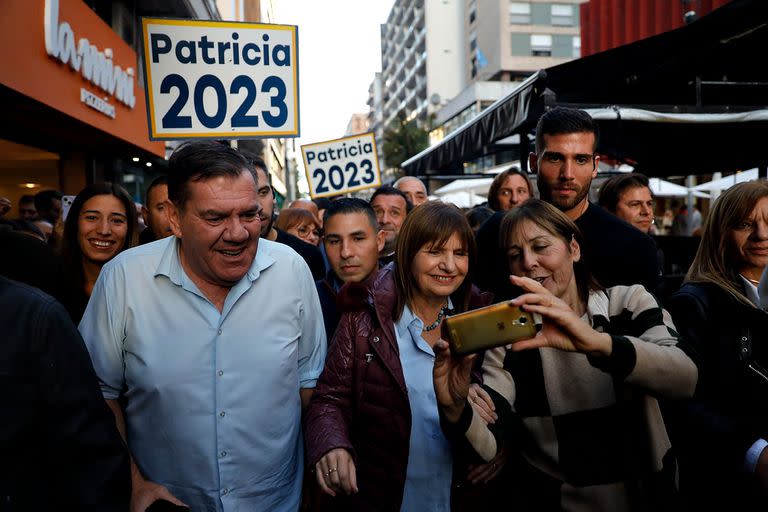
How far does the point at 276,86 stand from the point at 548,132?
2.45m

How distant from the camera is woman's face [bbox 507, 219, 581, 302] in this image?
6.93 feet

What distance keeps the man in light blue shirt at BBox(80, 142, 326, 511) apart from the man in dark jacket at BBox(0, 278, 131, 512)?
17.2 inches

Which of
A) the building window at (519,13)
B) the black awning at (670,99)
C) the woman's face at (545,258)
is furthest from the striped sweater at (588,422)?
the building window at (519,13)

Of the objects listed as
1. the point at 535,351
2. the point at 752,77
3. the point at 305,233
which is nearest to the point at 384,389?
the point at 535,351

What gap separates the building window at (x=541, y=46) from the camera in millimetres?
46844

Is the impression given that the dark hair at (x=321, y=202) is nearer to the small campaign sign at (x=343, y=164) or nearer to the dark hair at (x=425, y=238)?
the small campaign sign at (x=343, y=164)

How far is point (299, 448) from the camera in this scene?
2322mm

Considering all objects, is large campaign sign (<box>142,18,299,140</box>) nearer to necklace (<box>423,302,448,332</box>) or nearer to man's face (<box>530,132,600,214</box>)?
man's face (<box>530,132,600,214</box>)

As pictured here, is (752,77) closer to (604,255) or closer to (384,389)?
(604,255)

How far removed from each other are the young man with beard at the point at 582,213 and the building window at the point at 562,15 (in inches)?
1991

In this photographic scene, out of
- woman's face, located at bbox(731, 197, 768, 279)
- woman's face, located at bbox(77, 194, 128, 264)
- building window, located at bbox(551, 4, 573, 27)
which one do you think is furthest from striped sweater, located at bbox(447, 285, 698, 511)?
building window, located at bbox(551, 4, 573, 27)

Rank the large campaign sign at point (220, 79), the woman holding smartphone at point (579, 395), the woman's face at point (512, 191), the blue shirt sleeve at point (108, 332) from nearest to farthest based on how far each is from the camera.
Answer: the woman holding smartphone at point (579, 395), the blue shirt sleeve at point (108, 332), the large campaign sign at point (220, 79), the woman's face at point (512, 191)

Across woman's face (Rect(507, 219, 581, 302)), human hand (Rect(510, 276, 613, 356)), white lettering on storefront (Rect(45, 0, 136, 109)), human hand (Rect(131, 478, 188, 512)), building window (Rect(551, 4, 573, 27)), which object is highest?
building window (Rect(551, 4, 573, 27))

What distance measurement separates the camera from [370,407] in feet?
6.91
